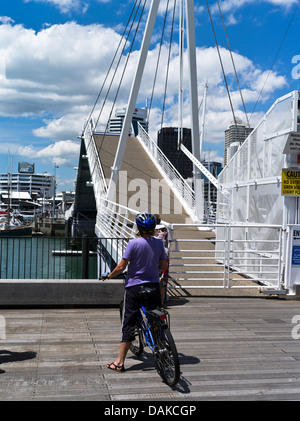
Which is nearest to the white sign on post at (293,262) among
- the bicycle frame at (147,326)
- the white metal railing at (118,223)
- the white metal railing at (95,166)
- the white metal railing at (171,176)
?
the white metal railing at (118,223)

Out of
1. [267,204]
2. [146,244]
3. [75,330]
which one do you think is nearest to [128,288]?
[146,244]

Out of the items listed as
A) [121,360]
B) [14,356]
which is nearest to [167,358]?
[121,360]

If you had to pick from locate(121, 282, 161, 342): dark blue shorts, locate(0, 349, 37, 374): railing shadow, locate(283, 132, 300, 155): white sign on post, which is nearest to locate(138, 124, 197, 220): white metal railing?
locate(283, 132, 300, 155): white sign on post

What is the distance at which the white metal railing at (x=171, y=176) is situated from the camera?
2814 cm

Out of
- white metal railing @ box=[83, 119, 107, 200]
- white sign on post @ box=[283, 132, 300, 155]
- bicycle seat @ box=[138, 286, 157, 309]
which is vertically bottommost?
bicycle seat @ box=[138, 286, 157, 309]

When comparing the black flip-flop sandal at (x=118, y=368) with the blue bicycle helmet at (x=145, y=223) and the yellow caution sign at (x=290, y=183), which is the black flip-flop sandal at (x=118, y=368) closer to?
the blue bicycle helmet at (x=145, y=223)

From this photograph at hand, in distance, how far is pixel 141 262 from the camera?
18.7 feet

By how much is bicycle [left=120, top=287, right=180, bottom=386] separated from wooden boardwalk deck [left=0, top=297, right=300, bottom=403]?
6.9 inches

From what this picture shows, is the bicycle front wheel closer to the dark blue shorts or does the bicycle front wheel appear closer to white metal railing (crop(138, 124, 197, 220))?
the dark blue shorts

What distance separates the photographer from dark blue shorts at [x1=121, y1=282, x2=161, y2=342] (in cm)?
566

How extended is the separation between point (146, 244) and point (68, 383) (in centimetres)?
175

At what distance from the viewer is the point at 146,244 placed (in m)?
5.77

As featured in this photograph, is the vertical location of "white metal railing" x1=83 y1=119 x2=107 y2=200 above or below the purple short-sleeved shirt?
above

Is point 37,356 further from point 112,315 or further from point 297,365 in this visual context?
point 297,365
